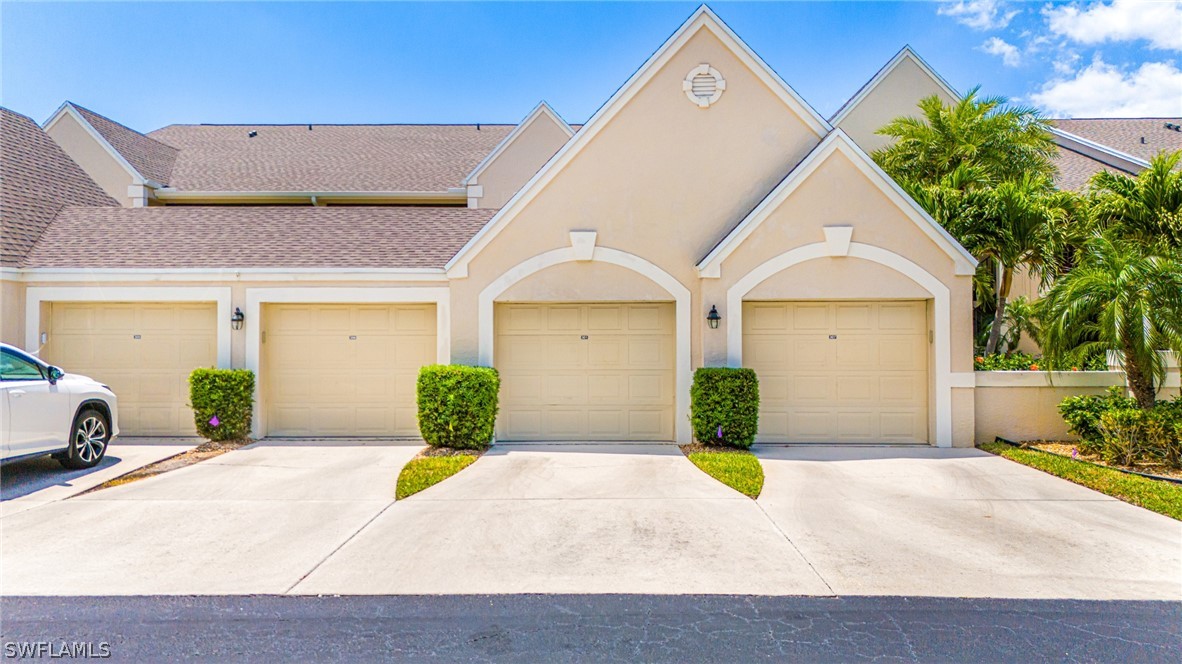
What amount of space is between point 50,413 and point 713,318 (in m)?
8.72

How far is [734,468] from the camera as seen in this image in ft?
30.0

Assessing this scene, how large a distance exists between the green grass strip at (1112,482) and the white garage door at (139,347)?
1263 centimetres

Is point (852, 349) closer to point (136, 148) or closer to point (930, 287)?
point (930, 287)

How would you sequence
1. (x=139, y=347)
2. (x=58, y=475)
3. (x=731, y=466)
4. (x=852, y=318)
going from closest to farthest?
1. (x=58, y=475)
2. (x=731, y=466)
3. (x=852, y=318)
4. (x=139, y=347)

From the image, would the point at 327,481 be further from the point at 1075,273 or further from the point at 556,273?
the point at 1075,273

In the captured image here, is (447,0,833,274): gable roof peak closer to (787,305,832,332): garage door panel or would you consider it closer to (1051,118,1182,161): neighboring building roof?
(787,305,832,332): garage door panel

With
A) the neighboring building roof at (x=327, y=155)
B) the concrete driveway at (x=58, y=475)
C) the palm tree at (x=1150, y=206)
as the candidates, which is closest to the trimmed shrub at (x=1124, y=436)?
the palm tree at (x=1150, y=206)

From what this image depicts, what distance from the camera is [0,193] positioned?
12672 millimetres

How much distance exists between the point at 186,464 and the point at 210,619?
5.97 metres

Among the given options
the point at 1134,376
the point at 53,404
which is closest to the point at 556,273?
the point at 53,404

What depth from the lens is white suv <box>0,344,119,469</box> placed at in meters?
7.86

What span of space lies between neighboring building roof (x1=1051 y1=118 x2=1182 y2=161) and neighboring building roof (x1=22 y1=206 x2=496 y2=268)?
17055 millimetres

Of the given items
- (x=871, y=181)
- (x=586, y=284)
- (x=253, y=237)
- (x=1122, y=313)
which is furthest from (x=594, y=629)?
(x=253, y=237)

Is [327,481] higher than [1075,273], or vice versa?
[1075,273]
